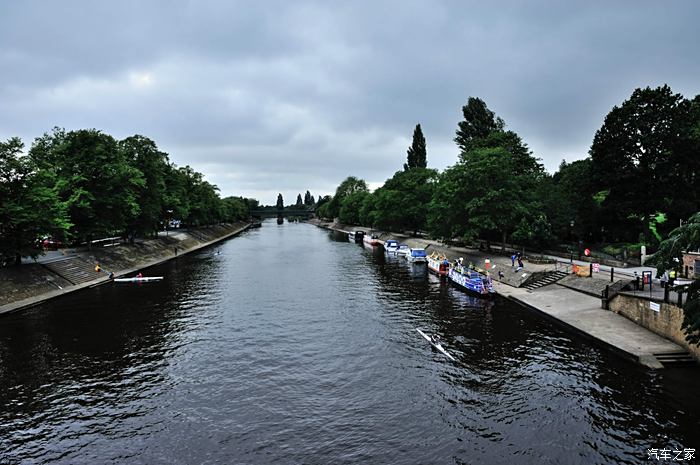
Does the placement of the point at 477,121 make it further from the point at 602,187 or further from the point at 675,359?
the point at 675,359

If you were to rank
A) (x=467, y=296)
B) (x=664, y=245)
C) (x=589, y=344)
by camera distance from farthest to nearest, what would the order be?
1. (x=467, y=296)
2. (x=589, y=344)
3. (x=664, y=245)

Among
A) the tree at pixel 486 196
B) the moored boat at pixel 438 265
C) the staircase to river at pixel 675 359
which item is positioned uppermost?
the tree at pixel 486 196

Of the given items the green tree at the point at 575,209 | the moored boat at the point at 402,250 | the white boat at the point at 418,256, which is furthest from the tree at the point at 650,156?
the moored boat at the point at 402,250

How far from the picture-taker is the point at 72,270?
56.6 metres

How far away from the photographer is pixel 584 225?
219 ft

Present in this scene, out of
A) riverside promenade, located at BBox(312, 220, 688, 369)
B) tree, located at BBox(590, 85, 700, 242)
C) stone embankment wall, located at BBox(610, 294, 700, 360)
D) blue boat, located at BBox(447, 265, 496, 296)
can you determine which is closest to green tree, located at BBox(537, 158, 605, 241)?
tree, located at BBox(590, 85, 700, 242)

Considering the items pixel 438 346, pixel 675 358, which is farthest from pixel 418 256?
pixel 675 358

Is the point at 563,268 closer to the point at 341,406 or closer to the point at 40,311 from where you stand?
the point at 341,406

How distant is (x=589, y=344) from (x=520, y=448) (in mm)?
16161

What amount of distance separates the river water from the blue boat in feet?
15.5

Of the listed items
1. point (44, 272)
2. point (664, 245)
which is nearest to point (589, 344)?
point (664, 245)

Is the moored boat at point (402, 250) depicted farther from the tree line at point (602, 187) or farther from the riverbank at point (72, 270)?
the riverbank at point (72, 270)

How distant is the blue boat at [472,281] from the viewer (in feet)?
156

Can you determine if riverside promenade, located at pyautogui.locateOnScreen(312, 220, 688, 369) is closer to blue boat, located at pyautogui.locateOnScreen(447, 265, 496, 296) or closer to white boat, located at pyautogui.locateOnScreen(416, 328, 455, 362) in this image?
blue boat, located at pyautogui.locateOnScreen(447, 265, 496, 296)
